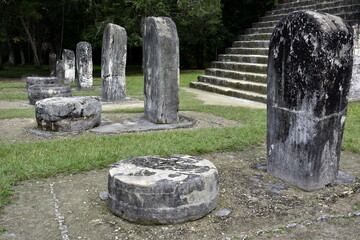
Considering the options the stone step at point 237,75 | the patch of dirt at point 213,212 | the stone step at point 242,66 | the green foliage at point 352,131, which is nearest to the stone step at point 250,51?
the stone step at point 242,66

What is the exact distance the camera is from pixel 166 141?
6.39 m

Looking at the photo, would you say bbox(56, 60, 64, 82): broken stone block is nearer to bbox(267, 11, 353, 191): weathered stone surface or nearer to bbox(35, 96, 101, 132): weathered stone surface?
bbox(35, 96, 101, 132): weathered stone surface

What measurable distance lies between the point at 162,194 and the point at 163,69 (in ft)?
15.3

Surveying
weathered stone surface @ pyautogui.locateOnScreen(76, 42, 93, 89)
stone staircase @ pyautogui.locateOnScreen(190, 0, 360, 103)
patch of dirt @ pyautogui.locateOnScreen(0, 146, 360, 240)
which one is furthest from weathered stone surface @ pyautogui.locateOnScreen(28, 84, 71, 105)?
patch of dirt @ pyautogui.locateOnScreen(0, 146, 360, 240)

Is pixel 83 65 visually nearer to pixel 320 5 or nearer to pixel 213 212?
pixel 320 5

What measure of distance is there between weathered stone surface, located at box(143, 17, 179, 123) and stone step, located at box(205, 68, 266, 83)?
221 inches

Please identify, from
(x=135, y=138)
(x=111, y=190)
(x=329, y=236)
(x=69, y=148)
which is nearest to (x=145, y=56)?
(x=135, y=138)

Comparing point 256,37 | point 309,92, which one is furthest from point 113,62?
point 309,92

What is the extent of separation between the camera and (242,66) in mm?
14555

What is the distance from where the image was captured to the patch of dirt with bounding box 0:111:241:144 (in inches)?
274

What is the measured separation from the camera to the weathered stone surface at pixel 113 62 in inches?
442

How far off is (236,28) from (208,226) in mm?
23621

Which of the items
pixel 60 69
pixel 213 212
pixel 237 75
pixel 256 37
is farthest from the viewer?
pixel 60 69

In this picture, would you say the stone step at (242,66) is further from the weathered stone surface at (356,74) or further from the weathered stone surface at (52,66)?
the weathered stone surface at (52,66)
